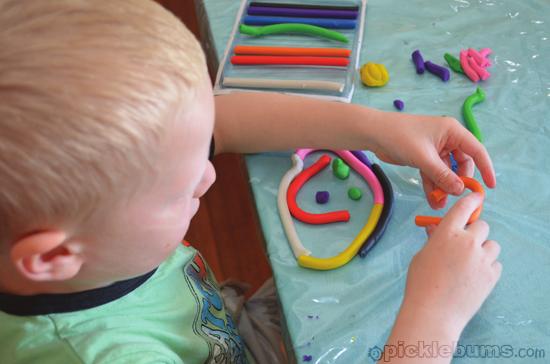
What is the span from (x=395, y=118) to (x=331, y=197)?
114 millimetres

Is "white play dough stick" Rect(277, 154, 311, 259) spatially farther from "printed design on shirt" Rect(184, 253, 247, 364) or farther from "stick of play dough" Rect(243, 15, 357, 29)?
"stick of play dough" Rect(243, 15, 357, 29)

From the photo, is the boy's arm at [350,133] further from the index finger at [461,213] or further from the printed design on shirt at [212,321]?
the printed design on shirt at [212,321]

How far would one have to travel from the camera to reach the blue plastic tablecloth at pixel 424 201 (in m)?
0.54

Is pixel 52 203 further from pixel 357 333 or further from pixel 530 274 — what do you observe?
pixel 530 274

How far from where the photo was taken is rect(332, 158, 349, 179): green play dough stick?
0.65m

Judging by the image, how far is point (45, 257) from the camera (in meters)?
0.40

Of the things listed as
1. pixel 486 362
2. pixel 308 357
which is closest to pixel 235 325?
pixel 308 357

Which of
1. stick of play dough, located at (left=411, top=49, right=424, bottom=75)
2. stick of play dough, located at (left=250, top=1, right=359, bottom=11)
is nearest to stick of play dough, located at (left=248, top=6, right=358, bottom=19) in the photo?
stick of play dough, located at (left=250, top=1, right=359, bottom=11)

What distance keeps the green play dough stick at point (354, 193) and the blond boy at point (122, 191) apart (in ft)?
0.19

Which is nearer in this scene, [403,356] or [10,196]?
[10,196]

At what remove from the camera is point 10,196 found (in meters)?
0.36

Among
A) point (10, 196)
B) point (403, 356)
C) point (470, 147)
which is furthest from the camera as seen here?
point (470, 147)

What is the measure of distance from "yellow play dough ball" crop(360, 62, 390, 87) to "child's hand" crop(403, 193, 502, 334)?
0.25 meters

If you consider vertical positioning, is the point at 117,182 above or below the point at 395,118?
above
